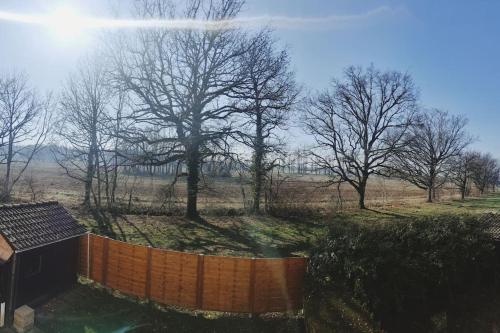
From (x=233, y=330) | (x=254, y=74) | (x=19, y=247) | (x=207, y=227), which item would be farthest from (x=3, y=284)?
(x=254, y=74)

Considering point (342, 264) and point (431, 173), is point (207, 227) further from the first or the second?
point (431, 173)

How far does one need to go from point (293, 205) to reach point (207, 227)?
7788mm

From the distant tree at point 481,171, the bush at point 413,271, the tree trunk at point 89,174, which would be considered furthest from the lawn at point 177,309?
the distant tree at point 481,171

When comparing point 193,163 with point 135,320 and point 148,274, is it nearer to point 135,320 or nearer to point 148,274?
point 148,274

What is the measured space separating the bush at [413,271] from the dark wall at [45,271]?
804 centimetres

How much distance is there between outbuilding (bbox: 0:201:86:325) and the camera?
1012 cm

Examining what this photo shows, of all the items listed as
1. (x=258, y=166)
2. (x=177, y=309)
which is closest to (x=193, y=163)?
(x=258, y=166)

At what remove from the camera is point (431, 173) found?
145 feet

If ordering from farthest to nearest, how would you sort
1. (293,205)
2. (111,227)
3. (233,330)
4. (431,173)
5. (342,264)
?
1. (431,173)
2. (293,205)
3. (111,227)
4. (233,330)
5. (342,264)

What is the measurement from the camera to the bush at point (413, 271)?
7598 mm

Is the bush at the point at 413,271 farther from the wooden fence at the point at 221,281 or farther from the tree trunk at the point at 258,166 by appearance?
the tree trunk at the point at 258,166

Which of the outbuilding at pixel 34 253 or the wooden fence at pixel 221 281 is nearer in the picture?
the outbuilding at pixel 34 253

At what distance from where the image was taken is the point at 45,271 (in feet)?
37.4

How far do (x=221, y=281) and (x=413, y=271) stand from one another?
503cm
